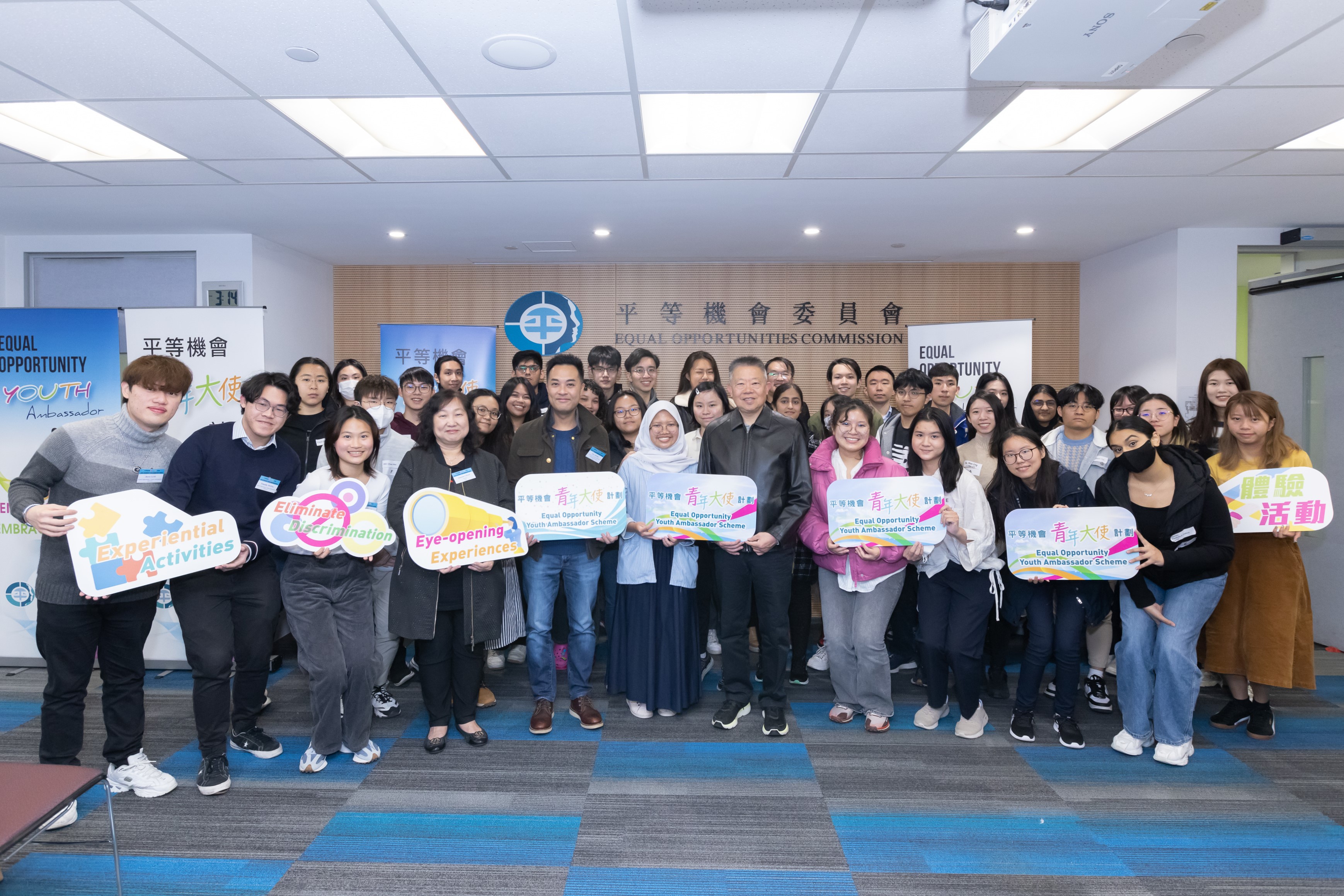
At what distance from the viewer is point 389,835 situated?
2.48 m

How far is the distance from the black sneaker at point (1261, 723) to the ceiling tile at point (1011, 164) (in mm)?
3109

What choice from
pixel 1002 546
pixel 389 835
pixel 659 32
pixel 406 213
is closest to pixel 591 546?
pixel 389 835

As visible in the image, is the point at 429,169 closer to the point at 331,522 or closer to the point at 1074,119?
the point at 331,522

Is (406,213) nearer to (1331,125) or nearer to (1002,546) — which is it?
(1002,546)

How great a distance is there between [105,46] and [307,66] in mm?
800

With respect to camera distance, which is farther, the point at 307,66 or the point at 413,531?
the point at 307,66

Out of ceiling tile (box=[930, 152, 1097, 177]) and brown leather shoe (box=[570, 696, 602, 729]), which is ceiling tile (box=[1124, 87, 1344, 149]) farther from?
brown leather shoe (box=[570, 696, 602, 729])

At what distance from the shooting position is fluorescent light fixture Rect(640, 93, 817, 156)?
345 centimetres

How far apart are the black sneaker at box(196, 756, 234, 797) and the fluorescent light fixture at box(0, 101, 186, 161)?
10.9ft

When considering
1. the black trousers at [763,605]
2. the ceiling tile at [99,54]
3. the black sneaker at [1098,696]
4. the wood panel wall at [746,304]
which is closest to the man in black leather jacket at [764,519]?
the black trousers at [763,605]

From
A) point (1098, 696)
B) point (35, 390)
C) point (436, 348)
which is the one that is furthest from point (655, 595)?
point (436, 348)

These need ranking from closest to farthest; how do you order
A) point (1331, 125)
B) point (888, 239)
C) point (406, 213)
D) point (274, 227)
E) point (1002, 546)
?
point (1002, 546), point (1331, 125), point (406, 213), point (274, 227), point (888, 239)

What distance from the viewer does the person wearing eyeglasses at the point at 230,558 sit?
2.71 m

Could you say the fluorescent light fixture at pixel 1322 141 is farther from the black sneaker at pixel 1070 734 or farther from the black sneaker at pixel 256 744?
the black sneaker at pixel 256 744
